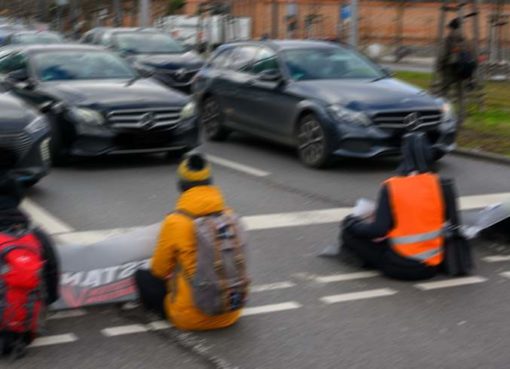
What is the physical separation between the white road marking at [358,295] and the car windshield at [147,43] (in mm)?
14692

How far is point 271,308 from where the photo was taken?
6.14 m

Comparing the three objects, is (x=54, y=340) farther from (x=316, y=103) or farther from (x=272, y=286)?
(x=316, y=103)

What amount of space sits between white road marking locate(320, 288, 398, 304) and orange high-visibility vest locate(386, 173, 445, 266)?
1.07 ft

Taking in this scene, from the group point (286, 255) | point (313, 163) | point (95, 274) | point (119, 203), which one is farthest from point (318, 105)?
point (95, 274)

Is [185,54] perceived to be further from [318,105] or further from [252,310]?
[252,310]

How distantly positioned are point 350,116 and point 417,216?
15.8ft

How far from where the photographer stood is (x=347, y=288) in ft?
21.6

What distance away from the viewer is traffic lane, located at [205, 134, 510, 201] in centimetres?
1044

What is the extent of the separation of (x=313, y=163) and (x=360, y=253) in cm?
479

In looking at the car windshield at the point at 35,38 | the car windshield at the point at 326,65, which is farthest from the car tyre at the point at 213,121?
the car windshield at the point at 35,38

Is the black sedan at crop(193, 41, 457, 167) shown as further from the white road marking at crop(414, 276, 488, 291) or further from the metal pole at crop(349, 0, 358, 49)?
the metal pole at crop(349, 0, 358, 49)

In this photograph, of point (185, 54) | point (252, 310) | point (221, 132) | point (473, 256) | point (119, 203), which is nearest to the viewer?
point (252, 310)

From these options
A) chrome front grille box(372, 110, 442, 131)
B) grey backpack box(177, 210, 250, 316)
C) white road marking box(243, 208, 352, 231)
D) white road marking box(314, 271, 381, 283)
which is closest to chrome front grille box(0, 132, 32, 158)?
white road marking box(243, 208, 352, 231)

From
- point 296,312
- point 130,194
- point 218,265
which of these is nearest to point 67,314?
point 218,265
